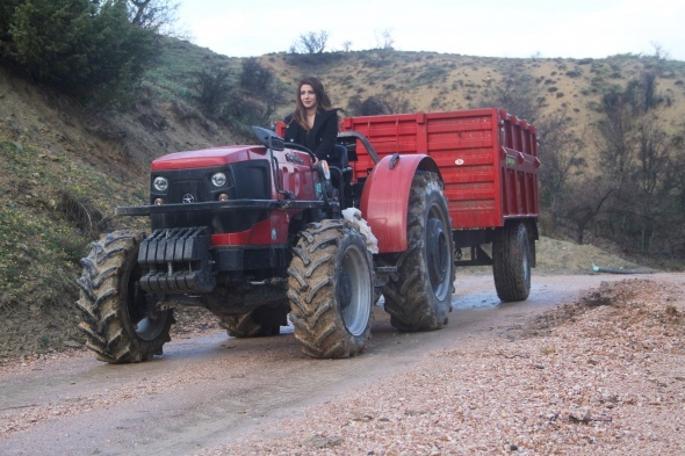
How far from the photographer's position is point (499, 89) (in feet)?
193

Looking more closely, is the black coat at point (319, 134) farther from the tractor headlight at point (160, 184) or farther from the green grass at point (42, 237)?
the green grass at point (42, 237)

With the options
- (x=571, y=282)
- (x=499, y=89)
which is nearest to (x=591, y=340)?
(x=571, y=282)

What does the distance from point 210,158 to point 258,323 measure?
3.23m

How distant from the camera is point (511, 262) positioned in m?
13.9

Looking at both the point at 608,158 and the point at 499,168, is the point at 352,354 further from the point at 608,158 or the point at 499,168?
the point at 608,158

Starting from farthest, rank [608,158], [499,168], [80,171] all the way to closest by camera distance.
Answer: [608,158] → [80,171] → [499,168]

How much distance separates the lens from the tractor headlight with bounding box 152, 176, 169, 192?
318 inches

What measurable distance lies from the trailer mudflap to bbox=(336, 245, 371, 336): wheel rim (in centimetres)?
126

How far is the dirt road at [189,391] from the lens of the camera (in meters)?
5.31

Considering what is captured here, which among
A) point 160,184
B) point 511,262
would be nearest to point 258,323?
point 160,184

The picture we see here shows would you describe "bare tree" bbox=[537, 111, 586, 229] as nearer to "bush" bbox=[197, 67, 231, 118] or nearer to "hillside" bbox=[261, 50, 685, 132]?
"hillside" bbox=[261, 50, 685, 132]

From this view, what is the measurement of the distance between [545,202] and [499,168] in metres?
29.4

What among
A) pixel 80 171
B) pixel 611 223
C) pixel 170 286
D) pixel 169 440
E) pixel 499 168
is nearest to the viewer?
pixel 169 440

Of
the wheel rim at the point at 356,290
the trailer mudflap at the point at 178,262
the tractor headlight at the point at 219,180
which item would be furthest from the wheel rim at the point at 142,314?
the wheel rim at the point at 356,290
